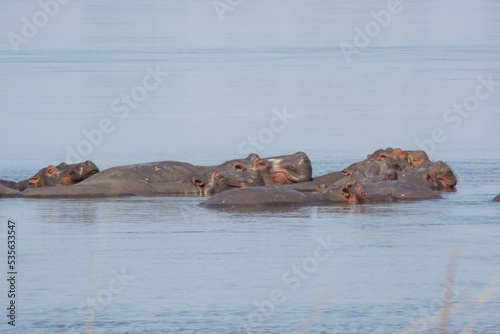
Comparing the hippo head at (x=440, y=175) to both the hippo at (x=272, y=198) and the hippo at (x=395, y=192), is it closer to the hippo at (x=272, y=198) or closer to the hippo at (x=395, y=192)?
the hippo at (x=395, y=192)

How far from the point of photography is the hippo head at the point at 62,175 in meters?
20.8

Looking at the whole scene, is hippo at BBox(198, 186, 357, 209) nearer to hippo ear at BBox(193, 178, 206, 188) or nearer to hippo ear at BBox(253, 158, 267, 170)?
hippo ear at BBox(193, 178, 206, 188)

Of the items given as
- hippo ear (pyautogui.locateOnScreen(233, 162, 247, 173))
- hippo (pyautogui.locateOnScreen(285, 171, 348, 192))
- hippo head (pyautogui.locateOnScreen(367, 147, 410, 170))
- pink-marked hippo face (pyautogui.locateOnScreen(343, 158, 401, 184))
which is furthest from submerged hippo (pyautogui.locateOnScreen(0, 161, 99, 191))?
hippo head (pyautogui.locateOnScreen(367, 147, 410, 170))

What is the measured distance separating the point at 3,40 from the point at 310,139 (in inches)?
1021

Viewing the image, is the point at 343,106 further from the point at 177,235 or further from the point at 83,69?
the point at 177,235

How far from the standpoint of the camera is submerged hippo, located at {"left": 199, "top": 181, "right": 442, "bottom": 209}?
1817 cm

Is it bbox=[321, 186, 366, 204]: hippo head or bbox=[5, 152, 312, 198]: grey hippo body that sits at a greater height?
bbox=[5, 152, 312, 198]: grey hippo body

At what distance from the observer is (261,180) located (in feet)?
67.4

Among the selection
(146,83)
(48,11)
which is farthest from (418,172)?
(48,11)

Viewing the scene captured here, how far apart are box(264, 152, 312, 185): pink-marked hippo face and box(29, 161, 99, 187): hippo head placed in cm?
280

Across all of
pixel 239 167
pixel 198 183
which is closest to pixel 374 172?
pixel 239 167

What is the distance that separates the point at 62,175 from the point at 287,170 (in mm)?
3507

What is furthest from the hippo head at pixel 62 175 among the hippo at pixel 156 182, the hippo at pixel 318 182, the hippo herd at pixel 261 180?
the hippo at pixel 318 182

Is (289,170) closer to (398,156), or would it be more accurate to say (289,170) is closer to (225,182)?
(225,182)
